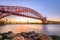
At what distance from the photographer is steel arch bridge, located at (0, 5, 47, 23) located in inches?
95.3

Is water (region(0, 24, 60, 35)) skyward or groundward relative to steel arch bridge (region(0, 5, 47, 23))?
groundward

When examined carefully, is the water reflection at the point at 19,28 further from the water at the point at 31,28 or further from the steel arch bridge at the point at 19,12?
the steel arch bridge at the point at 19,12

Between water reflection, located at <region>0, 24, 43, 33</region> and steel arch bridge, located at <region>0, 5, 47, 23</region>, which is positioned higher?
steel arch bridge, located at <region>0, 5, 47, 23</region>

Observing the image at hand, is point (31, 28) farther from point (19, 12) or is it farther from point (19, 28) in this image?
point (19, 12)

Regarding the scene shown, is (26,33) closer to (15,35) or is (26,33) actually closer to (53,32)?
(15,35)

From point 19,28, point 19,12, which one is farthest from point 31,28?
point 19,12

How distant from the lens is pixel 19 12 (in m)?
2.43

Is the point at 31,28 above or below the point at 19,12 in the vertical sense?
below

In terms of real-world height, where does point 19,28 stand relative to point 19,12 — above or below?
below

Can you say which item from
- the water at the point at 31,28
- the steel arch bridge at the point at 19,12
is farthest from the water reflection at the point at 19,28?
the steel arch bridge at the point at 19,12

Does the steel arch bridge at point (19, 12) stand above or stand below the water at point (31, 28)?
above

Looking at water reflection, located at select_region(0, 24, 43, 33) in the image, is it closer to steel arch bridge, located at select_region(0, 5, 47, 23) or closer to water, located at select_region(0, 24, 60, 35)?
water, located at select_region(0, 24, 60, 35)

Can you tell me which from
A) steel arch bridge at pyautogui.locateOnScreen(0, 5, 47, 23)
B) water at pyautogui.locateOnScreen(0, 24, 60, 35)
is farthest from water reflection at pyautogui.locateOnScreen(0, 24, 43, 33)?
A: steel arch bridge at pyautogui.locateOnScreen(0, 5, 47, 23)

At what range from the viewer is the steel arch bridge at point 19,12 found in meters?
2.42
